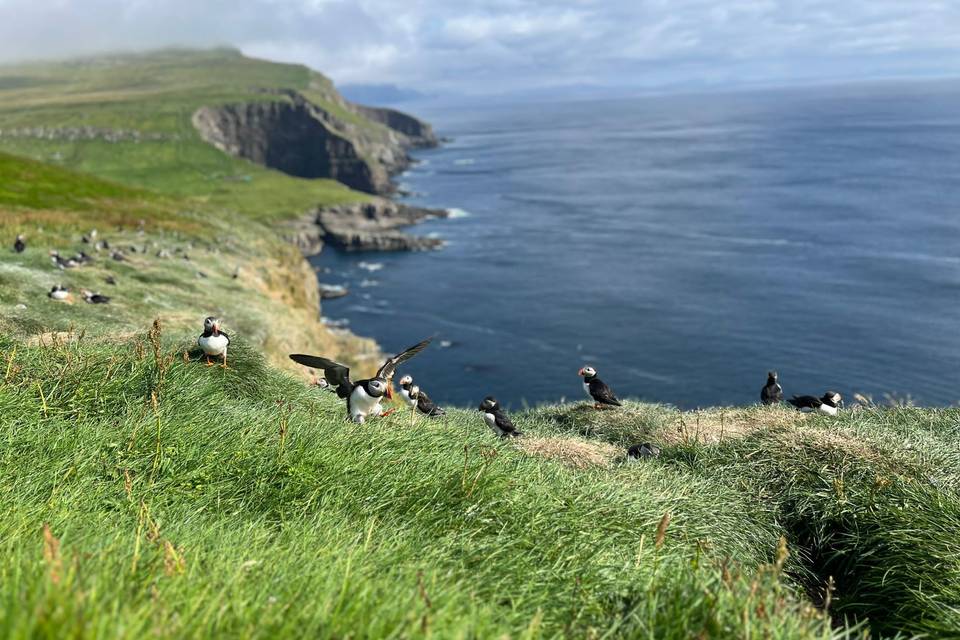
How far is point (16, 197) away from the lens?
6309 cm

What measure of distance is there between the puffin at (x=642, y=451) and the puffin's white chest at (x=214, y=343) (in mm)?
7953

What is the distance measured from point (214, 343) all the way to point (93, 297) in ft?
58.6

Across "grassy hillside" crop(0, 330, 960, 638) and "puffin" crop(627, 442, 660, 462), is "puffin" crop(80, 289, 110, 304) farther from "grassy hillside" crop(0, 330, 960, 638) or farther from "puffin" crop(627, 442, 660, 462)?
"puffin" crop(627, 442, 660, 462)

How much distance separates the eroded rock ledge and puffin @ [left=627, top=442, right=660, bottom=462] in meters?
116

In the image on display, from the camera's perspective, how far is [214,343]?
41.1 ft

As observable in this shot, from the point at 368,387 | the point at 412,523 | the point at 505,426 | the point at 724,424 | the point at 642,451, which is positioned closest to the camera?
the point at 412,523

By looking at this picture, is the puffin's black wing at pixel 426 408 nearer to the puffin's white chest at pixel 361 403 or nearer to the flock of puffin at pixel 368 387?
the flock of puffin at pixel 368 387

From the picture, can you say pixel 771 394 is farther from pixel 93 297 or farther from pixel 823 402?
pixel 93 297

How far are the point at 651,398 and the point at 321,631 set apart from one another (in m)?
64.0

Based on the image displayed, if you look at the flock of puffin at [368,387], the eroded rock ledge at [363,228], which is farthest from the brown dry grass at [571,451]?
the eroded rock ledge at [363,228]

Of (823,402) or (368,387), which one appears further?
(823,402)

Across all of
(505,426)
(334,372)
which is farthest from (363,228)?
(334,372)

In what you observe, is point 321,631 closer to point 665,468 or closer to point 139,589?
point 139,589

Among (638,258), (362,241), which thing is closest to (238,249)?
(638,258)
